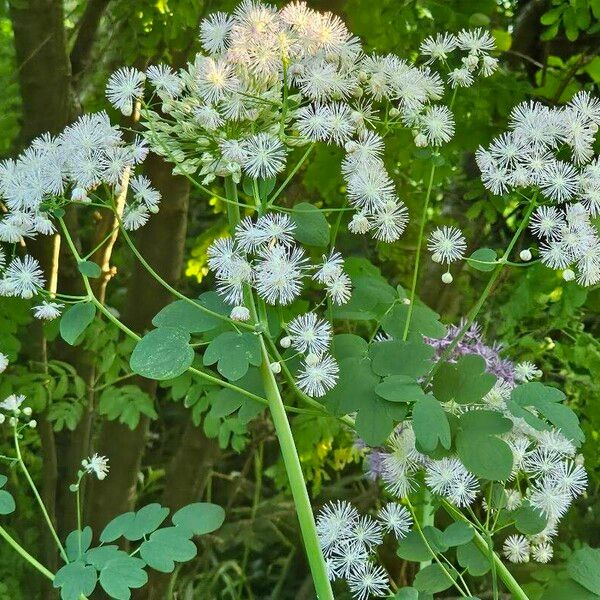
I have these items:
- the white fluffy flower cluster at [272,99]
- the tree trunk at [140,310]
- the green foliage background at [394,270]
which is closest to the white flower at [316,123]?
the white fluffy flower cluster at [272,99]

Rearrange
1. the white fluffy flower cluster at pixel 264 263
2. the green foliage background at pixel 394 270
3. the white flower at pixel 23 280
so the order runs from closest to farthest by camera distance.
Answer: the white fluffy flower cluster at pixel 264 263, the white flower at pixel 23 280, the green foliage background at pixel 394 270

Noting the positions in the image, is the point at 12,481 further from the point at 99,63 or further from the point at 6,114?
the point at 99,63

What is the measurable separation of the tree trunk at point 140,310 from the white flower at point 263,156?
1058mm

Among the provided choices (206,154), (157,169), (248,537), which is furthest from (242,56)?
(248,537)

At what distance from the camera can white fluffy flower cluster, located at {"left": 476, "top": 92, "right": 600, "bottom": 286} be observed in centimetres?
71

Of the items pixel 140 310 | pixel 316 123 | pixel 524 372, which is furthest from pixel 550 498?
pixel 140 310

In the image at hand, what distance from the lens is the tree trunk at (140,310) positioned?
1747mm

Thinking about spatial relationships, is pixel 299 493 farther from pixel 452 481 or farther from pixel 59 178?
pixel 59 178

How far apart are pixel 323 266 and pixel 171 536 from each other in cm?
24

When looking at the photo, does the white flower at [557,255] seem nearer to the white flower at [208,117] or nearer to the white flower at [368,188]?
the white flower at [368,188]

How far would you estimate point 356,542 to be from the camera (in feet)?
2.56

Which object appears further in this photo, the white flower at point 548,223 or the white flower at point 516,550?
the white flower at point 516,550

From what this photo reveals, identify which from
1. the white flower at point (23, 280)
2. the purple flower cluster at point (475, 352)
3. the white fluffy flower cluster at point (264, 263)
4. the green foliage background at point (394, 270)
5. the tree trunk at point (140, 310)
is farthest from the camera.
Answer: the tree trunk at point (140, 310)

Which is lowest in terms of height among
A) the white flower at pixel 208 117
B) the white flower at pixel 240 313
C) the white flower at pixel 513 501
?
the white flower at pixel 513 501
